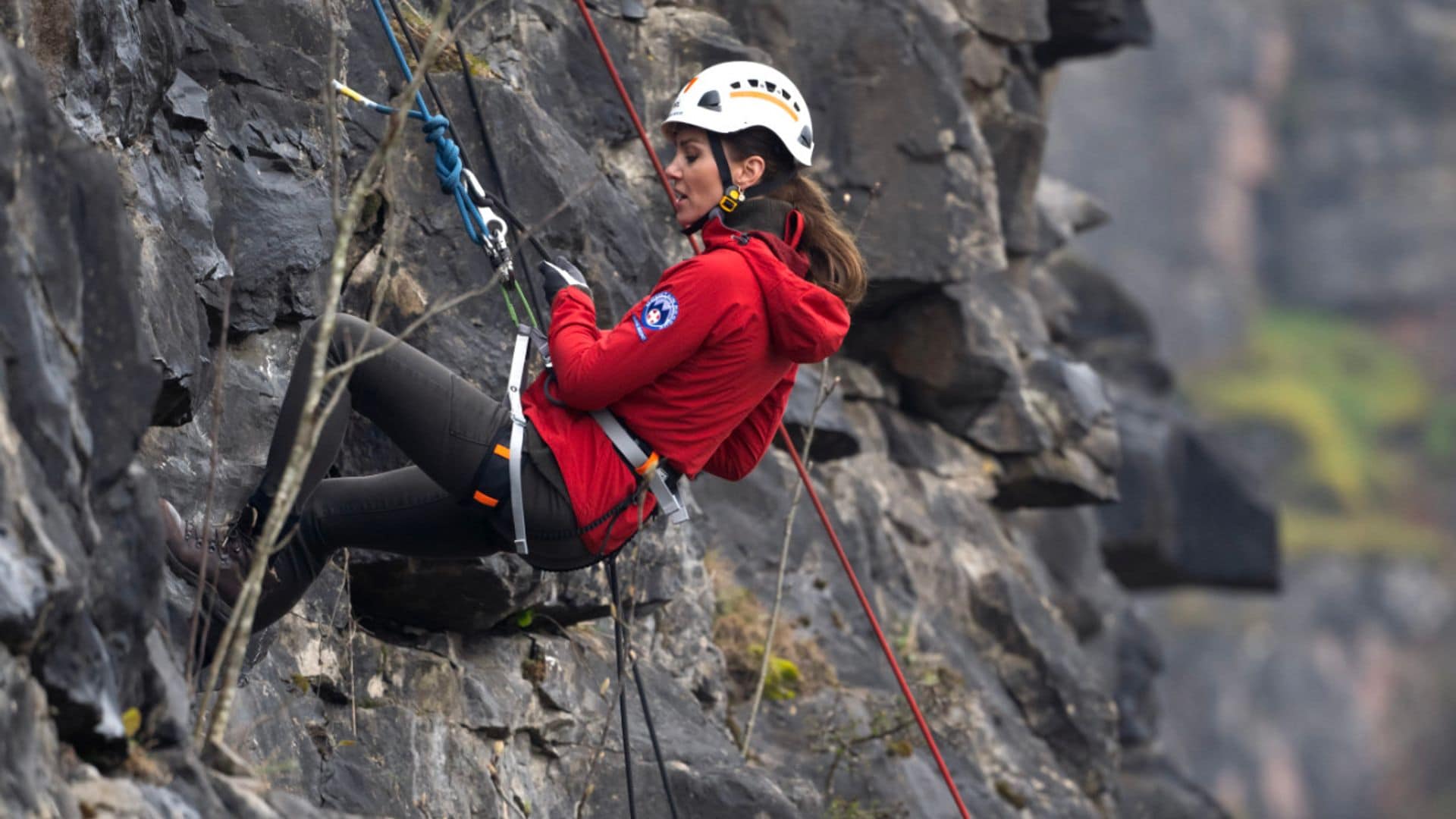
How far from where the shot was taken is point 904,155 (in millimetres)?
12359

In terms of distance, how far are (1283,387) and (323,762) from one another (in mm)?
62565

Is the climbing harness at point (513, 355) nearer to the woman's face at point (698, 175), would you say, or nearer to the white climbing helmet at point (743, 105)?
the woman's face at point (698, 175)

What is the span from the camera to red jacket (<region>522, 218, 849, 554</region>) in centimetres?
574

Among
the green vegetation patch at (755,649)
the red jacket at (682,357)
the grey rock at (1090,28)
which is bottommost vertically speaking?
the green vegetation patch at (755,649)

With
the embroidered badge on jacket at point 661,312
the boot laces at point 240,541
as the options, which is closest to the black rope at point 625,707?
the embroidered badge on jacket at point 661,312

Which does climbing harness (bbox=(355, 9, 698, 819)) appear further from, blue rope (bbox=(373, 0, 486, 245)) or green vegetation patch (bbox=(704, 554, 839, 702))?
green vegetation patch (bbox=(704, 554, 839, 702))

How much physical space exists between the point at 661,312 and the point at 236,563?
1.41 m

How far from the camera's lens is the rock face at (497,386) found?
4492 mm

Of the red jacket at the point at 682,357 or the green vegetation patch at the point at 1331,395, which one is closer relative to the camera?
the red jacket at the point at 682,357

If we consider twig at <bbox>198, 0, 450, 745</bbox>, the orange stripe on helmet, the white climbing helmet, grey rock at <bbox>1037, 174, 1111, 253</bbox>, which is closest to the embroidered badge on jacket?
the white climbing helmet

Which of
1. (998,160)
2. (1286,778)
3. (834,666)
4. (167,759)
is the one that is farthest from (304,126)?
(1286,778)

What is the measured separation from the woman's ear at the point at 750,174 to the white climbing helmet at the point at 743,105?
104 mm

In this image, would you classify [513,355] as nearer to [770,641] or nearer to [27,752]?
[27,752]

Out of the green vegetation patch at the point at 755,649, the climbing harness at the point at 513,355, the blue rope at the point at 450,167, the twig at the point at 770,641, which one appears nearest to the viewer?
the climbing harness at the point at 513,355
